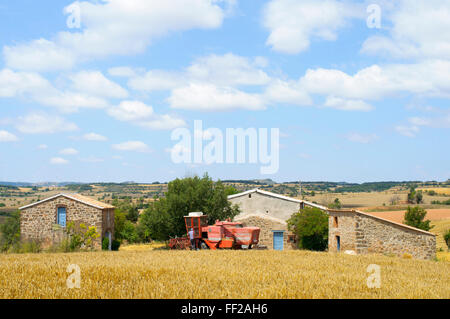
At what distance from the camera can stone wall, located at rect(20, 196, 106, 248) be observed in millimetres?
39781

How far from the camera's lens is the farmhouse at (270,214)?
4188cm

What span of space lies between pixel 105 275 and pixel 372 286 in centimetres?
770

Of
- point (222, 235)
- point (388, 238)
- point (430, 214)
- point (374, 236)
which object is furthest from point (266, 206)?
point (430, 214)

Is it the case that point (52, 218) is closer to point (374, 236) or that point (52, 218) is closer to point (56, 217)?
point (56, 217)

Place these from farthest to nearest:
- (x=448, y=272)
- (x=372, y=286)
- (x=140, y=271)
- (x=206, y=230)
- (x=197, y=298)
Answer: (x=206, y=230)
(x=448, y=272)
(x=140, y=271)
(x=372, y=286)
(x=197, y=298)

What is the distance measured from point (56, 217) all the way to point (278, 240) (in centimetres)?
2003

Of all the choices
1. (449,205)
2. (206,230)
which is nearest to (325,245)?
(206,230)

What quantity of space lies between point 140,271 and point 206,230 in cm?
1455

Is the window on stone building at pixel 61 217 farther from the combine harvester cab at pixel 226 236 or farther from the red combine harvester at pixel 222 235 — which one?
the combine harvester cab at pixel 226 236

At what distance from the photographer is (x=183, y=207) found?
39.6m
